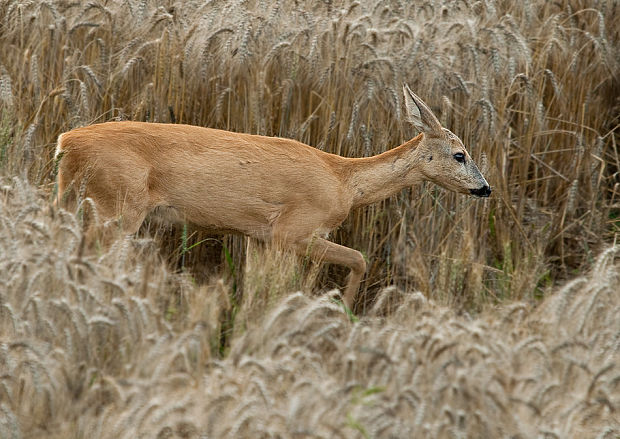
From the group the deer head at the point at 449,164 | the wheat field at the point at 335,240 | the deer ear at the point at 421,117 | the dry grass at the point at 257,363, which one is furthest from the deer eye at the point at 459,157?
the dry grass at the point at 257,363

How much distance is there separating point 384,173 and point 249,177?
1.06m

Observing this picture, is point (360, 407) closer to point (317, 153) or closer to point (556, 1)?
point (317, 153)

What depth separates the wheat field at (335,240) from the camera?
431 centimetres

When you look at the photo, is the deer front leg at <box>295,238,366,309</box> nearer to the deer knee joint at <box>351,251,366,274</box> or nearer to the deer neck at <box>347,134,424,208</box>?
the deer knee joint at <box>351,251,366,274</box>

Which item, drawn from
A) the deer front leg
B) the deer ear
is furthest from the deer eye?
the deer front leg

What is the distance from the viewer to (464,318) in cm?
575

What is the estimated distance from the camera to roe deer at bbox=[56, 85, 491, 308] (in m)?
6.57

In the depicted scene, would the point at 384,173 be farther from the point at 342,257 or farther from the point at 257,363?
the point at 257,363

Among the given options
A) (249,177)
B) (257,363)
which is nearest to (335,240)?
(249,177)

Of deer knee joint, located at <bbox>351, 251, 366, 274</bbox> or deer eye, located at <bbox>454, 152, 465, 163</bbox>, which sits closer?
deer knee joint, located at <bbox>351, 251, 366, 274</bbox>

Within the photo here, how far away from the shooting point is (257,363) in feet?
13.9

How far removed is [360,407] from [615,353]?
1.58 m

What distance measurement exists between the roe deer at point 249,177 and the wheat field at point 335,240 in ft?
0.87

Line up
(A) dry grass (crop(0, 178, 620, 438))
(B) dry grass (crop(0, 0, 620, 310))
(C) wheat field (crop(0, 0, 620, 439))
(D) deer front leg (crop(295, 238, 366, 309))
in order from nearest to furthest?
1. (A) dry grass (crop(0, 178, 620, 438))
2. (C) wheat field (crop(0, 0, 620, 439))
3. (D) deer front leg (crop(295, 238, 366, 309))
4. (B) dry grass (crop(0, 0, 620, 310))
